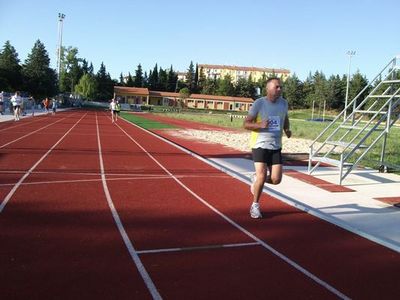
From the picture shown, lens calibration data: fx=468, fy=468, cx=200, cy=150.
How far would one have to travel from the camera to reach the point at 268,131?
6.73 metres

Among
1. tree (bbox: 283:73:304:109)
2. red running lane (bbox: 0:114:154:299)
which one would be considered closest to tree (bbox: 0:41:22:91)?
red running lane (bbox: 0:114:154:299)

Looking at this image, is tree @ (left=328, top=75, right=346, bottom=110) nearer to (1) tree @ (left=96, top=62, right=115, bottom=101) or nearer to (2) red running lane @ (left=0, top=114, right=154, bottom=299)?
(1) tree @ (left=96, top=62, right=115, bottom=101)

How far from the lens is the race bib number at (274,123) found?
671cm

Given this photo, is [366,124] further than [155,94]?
No

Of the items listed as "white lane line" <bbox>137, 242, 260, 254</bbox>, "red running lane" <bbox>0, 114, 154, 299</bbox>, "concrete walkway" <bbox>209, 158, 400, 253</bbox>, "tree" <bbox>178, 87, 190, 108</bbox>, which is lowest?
"red running lane" <bbox>0, 114, 154, 299</bbox>

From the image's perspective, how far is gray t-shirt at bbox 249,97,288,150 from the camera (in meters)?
6.71

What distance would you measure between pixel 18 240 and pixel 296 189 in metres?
5.80

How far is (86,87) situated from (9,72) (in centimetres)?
4171

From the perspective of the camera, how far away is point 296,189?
9.50 metres

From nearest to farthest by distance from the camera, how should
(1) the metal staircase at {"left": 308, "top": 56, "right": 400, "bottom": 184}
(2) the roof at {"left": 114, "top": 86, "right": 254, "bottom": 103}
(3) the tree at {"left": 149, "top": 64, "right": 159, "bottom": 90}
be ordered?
1. (1) the metal staircase at {"left": 308, "top": 56, "right": 400, "bottom": 184}
2. (2) the roof at {"left": 114, "top": 86, "right": 254, "bottom": 103}
3. (3) the tree at {"left": 149, "top": 64, "right": 159, "bottom": 90}

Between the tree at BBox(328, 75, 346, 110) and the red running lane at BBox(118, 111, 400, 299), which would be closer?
the red running lane at BBox(118, 111, 400, 299)

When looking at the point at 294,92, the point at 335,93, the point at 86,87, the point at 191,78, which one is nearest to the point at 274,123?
the point at 86,87

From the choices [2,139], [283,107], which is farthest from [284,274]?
[2,139]

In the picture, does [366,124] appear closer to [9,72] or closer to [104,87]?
[9,72]
